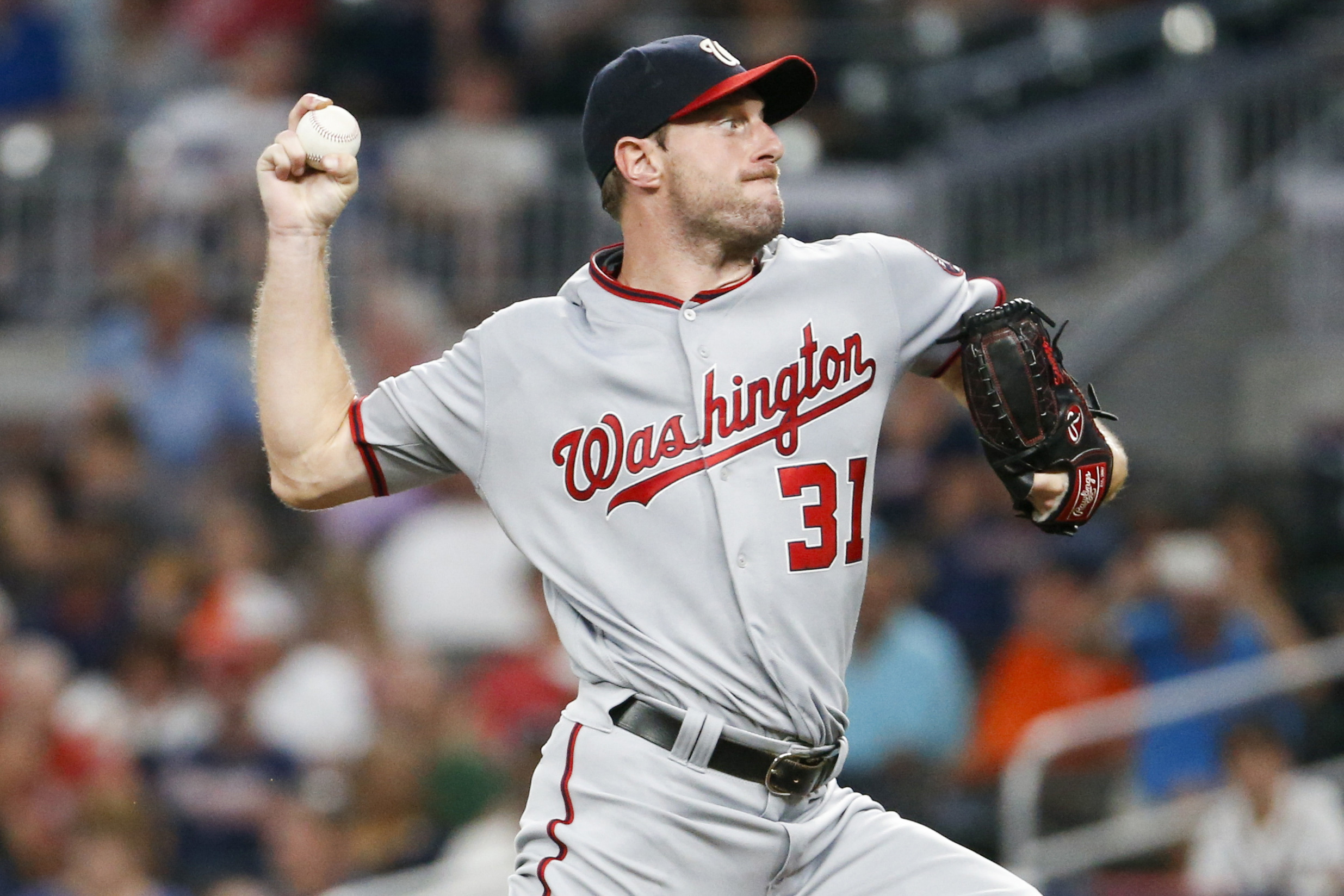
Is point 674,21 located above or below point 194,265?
above

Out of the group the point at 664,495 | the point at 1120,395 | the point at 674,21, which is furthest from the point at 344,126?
the point at 674,21

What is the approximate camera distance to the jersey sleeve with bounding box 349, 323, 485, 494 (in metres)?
3.54

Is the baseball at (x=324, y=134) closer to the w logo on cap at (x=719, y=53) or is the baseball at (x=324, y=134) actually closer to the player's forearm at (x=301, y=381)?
the player's forearm at (x=301, y=381)

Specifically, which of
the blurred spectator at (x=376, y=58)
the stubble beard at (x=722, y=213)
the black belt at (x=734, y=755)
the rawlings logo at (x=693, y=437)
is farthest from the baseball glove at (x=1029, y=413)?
the blurred spectator at (x=376, y=58)

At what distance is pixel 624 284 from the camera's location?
3693 millimetres

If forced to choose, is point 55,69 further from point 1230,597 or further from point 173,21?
point 1230,597

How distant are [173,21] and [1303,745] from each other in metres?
6.94

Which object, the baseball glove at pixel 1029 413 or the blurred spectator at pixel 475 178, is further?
the blurred spectator at pixel 475 178

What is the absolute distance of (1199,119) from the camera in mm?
10312

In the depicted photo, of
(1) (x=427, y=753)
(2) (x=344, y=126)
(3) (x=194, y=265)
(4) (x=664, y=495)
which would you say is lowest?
(1) (x=427, y=753)

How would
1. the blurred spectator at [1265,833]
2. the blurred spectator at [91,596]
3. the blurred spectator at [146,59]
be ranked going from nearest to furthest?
the blurred spectator at [1265,833], the blurred spectator at [91,596], the blurred spectator at [146,59]

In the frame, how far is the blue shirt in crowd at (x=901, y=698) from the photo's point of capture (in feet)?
22.7

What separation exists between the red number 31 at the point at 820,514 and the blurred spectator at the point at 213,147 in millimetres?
6323

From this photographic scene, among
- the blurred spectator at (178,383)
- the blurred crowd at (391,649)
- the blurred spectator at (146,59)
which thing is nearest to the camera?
the blurred crowd at (391,649)
